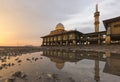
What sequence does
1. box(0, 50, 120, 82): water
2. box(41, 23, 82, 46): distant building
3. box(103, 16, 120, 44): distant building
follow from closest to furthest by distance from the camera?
box(0, 50, 120, 82): water, box(103, 16, 120, 44): distant building, box(41, 23, 82, 46): distant building

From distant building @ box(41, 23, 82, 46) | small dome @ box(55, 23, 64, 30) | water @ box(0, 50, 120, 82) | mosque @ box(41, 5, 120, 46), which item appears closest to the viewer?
water @ box(0, 50, 120, 82)

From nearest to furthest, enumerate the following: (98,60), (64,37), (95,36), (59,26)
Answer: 1. (98,60)
2. (95,36)
3. (64,37)
4. (59,26)

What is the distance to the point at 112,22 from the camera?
39750 mm

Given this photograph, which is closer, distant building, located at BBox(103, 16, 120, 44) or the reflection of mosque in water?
the reflection of mosque in water

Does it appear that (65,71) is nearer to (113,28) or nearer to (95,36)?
(113,28)

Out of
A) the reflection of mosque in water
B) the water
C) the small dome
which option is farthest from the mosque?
the water

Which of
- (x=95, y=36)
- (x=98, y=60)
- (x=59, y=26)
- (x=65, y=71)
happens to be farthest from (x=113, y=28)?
(x=59, y=26)

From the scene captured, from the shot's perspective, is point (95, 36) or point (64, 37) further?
point (64, 37)

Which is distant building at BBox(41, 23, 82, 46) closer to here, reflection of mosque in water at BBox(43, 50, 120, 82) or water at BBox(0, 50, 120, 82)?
reflection of mosque in water at BBox(43, 50, 120, 82)

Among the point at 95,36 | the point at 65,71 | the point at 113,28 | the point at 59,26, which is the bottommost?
the point at 65,71

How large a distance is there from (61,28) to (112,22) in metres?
53.5

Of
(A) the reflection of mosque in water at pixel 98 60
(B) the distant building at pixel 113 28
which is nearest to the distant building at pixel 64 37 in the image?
(B) the distant building at pixel 113 28

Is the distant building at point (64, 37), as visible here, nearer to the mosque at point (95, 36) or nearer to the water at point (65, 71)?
the mosque at point (95, 36)

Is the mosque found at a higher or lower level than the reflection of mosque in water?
higher
